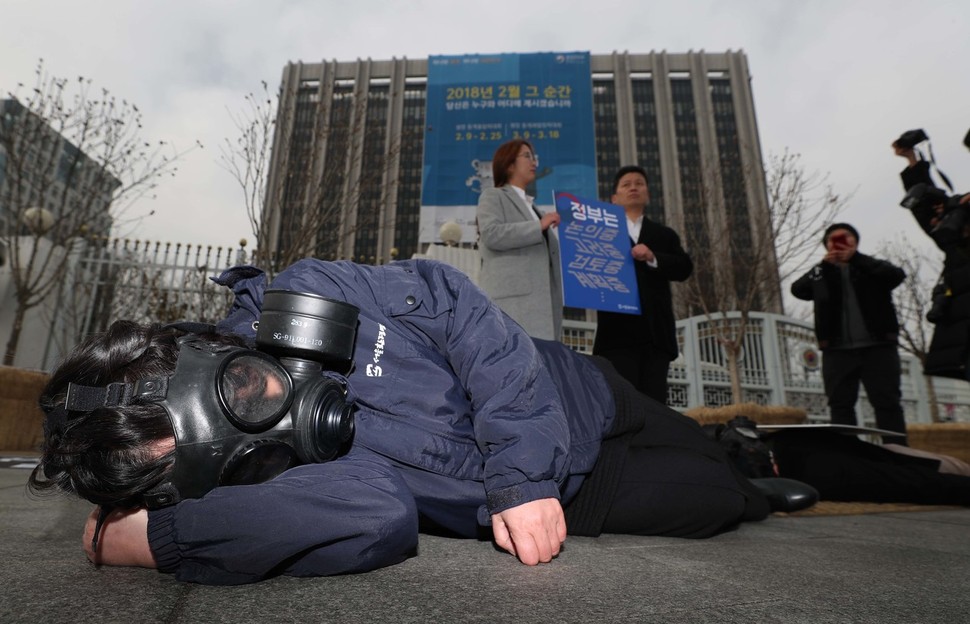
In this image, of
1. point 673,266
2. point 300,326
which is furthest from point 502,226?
point 300,326

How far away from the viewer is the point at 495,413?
1159 mm

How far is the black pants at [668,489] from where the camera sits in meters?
1.63

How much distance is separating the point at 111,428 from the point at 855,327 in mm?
4120

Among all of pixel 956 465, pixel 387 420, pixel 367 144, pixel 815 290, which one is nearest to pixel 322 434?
pixel 387 420

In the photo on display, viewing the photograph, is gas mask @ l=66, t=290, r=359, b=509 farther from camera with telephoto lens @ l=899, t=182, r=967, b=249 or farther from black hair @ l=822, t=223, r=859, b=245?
black hair @ l=822, t=223, r=859, b=245

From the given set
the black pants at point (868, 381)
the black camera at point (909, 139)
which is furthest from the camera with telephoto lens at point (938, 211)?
the black pants at point (868, 381)

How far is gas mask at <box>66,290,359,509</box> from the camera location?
0.94 meters

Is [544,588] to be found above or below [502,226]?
below

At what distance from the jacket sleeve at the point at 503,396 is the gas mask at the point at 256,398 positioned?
278 millimetres

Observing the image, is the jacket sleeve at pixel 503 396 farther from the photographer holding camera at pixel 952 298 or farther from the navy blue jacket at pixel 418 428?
the photographer holding camera at pixel 952 298

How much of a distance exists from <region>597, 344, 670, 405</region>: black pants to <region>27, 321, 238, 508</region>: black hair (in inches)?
103

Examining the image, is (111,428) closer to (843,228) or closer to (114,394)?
(114,394)

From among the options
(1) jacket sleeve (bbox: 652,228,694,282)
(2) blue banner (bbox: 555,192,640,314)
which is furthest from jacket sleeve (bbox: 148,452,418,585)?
(1) jacket sleeve (bbox: 652,228,694,282)

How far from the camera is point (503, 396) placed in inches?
46.2
